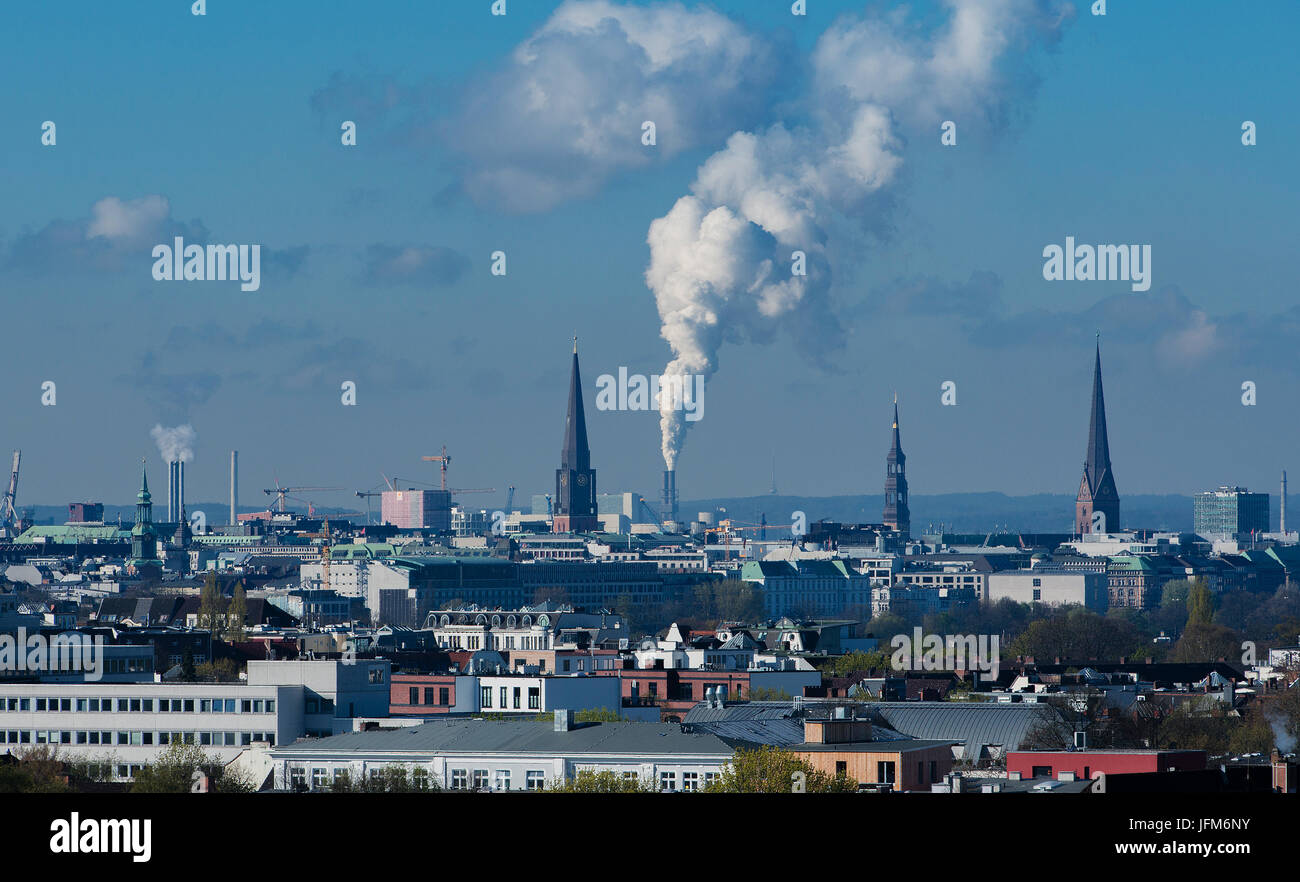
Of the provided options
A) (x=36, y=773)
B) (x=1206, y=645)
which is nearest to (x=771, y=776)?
(x=36, y=773)

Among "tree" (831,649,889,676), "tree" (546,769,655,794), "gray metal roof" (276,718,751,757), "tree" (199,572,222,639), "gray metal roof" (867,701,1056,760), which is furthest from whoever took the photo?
"tree" (199,572,222,639)

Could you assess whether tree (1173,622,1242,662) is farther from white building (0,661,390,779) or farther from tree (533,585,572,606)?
tree (533,585,572,606)

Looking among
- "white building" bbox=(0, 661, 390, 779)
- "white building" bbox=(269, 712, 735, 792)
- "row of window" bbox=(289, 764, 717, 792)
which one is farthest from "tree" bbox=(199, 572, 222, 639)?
"row of window" bbox=(289, 764, 717, 792)

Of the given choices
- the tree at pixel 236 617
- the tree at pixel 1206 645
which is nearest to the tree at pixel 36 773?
the tree at pixel 236 617
